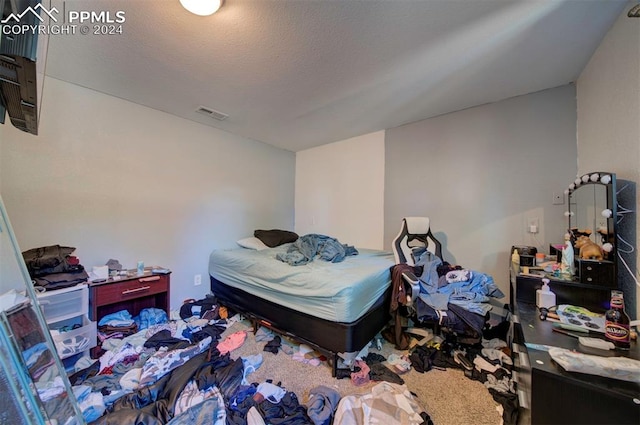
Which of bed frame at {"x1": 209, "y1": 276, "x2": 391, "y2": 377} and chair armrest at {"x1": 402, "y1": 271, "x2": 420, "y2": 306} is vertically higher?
chair armrest at {"x1": 402, "y1": 271, "x2": 420, "y2": 306}

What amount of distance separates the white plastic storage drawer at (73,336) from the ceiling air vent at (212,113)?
233 centimetres

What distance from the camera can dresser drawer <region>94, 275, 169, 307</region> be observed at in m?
2.02

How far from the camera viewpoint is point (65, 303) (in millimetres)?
1821

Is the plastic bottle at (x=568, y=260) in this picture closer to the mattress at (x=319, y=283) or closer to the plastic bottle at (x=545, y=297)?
the plastic bottle at (x=545, y=297)

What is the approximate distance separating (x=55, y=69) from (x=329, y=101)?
245 centimetres

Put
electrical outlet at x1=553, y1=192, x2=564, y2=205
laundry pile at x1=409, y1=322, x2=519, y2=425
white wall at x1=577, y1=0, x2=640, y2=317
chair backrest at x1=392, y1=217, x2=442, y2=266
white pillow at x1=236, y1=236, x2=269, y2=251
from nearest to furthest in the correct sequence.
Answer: white wall at x1=577, y1=0, x2=640, y2=317 → laundry pile at x1=409, y1=322, x2=519, y2=425 → electrical outlet at x1=553, y1=192, x2=564, y2=205 → chair backrest at x1=392, y1=217, x2=442, y2=266 → white pillow at x1=236, y1=236, x2=269, y2=251

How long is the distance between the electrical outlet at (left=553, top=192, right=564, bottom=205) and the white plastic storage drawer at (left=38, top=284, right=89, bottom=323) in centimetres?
427

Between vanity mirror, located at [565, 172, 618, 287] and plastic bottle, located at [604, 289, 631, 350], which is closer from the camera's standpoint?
plastic bottle, located at [604, 289, 631, 350]

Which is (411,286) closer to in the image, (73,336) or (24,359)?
(24,359)

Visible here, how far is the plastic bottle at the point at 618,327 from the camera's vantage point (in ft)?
3.08

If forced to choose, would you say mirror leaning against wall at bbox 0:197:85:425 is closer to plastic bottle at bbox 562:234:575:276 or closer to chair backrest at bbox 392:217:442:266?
chair backrest at bbox 392:217:442:266

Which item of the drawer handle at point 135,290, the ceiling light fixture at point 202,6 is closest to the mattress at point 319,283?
the drawer handle at point 135,290

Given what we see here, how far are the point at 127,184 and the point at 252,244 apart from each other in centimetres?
158

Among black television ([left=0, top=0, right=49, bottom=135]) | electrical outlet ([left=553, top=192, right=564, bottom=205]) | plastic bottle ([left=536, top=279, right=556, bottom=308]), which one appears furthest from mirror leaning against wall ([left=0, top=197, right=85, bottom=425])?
electrical outlet ([left=553, top=192, right=564, bottom=205])
